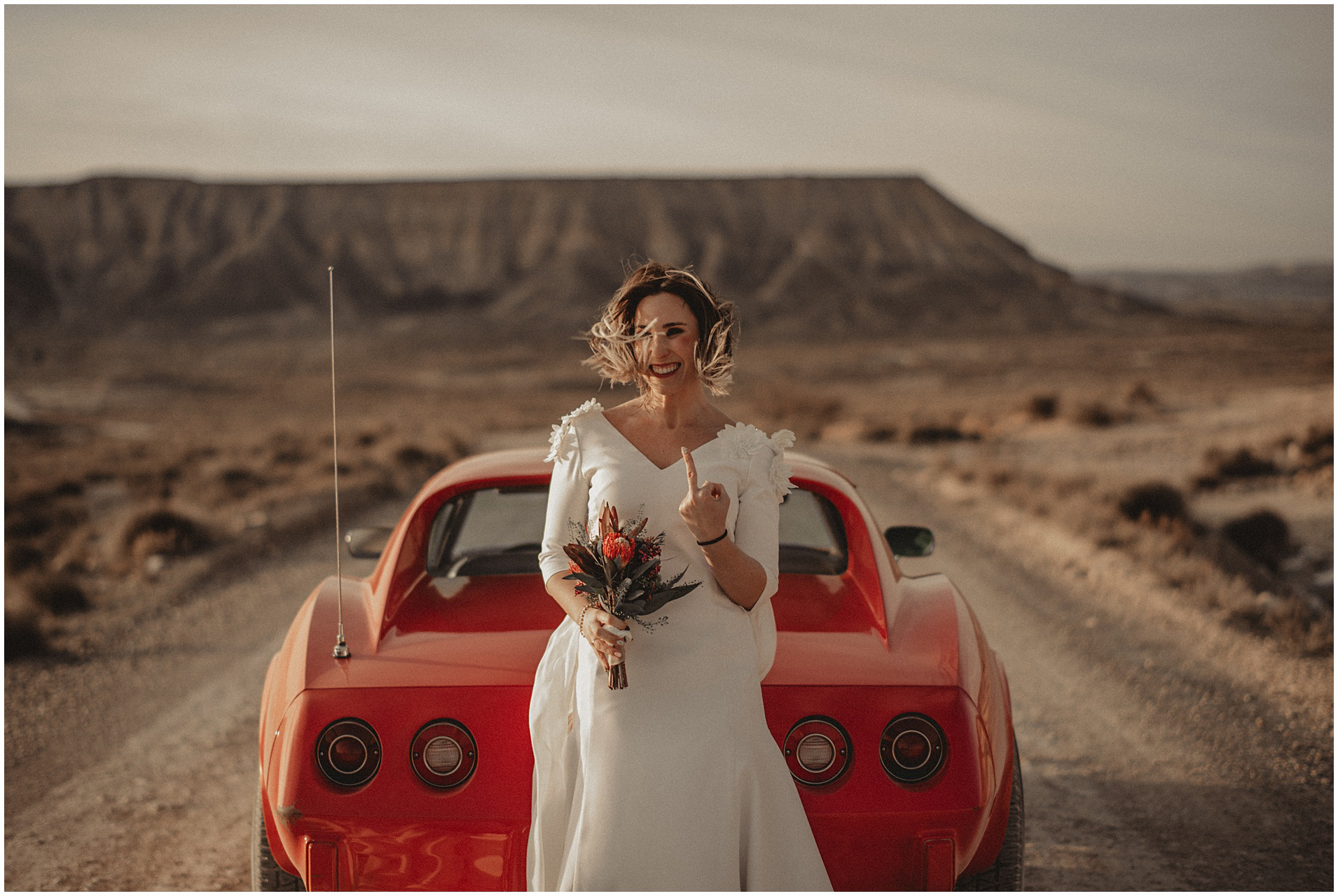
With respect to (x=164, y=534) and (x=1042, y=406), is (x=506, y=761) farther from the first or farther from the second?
(x=1042, y=406)

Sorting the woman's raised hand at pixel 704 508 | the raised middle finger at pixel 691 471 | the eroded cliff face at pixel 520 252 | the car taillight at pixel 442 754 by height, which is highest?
the eroded cliff face at pixel 520 252

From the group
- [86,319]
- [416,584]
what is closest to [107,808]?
[416,584]

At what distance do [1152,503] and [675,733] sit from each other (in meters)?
9.08

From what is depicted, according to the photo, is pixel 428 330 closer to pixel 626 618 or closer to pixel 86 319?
pixel 86 319

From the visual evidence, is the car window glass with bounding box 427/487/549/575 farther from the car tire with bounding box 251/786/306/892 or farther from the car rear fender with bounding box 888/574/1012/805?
the car rear fender with bounding box 888/574/1012/805

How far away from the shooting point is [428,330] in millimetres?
88062

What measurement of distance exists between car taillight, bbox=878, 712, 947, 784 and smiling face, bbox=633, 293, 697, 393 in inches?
39.6

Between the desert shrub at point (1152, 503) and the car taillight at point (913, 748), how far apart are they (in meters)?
8.27

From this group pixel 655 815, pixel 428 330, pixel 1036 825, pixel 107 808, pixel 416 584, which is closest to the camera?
pixel 655 815

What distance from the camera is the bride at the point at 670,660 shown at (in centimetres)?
222

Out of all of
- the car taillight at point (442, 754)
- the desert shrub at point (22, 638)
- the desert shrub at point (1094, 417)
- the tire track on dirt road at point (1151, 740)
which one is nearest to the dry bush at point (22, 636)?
the desert shrub at point (22, 638)

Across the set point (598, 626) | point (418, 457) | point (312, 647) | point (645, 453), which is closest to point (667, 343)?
point (645, 453)

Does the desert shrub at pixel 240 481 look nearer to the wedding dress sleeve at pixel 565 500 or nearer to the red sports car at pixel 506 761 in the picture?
the red sports car at pixel 506 761

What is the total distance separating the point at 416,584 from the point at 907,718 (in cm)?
164
